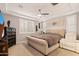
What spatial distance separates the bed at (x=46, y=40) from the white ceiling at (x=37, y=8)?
30 centimetres

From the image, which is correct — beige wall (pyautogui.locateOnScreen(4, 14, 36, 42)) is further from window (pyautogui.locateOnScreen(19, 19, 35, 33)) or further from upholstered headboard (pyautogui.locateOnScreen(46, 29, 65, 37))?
upholstered headboard (pyautogui.locateOnScreen(46, 29, 65, 37))

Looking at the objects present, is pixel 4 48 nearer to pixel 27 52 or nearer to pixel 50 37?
pixel 27 52

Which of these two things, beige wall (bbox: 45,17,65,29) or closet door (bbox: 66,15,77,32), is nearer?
closet door (bbox: 66,15,77,32)

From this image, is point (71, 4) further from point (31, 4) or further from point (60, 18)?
point (31, 4)

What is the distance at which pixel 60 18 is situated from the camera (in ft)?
5.05

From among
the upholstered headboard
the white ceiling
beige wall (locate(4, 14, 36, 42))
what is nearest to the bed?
the upholstered headboard

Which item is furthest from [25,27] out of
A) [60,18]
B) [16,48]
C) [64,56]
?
[64,56]

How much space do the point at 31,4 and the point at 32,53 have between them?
2.78 ft

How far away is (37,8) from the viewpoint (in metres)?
1.52

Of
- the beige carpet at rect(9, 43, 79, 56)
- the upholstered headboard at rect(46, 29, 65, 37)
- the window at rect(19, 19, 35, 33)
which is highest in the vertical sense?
the window at rect(19, 19, 35, 33)

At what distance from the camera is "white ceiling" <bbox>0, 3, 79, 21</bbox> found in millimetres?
1449

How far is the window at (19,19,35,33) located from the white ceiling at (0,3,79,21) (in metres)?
0.11

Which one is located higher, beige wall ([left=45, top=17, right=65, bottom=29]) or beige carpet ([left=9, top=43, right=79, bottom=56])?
beige wall ([left=45, top=17, right=65, bottom=29])

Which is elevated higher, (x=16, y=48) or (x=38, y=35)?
(x=38, y=35)
